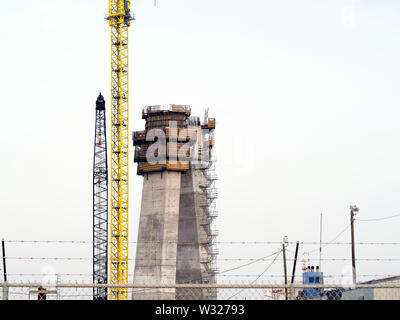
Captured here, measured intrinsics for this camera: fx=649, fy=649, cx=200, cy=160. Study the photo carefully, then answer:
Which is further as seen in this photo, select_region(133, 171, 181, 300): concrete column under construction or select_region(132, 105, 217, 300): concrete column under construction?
select_region(132, 105, 217, 300): concrete column under construction

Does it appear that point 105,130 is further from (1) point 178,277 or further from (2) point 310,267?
(2) point 310,267

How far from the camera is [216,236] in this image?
120 metres

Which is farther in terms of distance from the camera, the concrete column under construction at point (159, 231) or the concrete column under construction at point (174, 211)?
the concrete column under construction at point (174, 211)

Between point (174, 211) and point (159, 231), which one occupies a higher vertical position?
point (174, 211)

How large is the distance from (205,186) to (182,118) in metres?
13.7

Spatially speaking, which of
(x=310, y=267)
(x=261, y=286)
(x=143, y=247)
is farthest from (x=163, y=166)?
(x=261, y=286)

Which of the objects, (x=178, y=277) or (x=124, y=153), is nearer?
(x=178, y=277)

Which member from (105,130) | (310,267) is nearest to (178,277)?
(310,267)

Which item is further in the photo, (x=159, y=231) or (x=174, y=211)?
(x=174, y=211)
